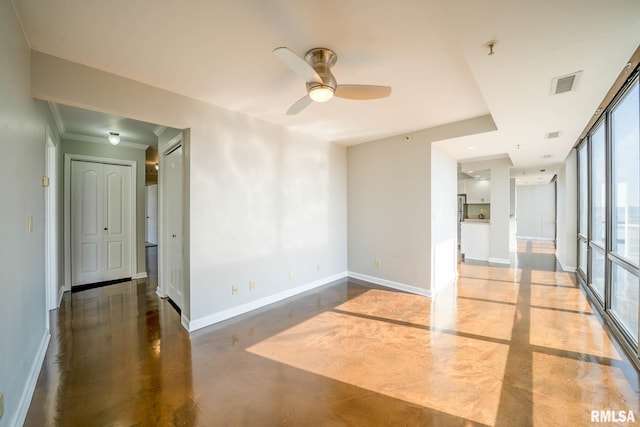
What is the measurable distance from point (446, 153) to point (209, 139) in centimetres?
381

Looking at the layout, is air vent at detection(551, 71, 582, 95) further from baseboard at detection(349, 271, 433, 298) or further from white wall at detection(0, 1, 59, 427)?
white wall at detection(0, 1, 59, 427)

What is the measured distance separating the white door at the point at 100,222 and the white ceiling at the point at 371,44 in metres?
3.08

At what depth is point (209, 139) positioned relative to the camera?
308cm

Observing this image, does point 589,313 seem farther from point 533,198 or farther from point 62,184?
point 533,198

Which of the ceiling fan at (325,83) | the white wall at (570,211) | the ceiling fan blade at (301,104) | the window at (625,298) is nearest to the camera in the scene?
the ceiling fan at (325,83)

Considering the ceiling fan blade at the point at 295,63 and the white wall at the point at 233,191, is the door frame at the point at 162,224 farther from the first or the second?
the ceiling fan blade at the point at 295,63

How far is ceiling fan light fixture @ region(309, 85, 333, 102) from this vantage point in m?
1.96

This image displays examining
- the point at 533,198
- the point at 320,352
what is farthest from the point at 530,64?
the point at 533,198

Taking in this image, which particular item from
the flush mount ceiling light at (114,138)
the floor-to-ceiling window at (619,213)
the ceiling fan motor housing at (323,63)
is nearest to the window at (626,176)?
the floor-to-ceiling window at (619,213)

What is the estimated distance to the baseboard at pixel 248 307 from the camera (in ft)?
9.86

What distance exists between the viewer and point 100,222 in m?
4.63

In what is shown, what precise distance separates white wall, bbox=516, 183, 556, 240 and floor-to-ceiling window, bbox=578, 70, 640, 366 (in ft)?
23.5

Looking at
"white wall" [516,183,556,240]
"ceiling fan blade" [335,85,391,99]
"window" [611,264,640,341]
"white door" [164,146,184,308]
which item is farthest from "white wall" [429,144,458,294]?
"white wall" [516,183,556,240]

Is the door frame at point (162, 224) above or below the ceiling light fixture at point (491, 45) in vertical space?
below
